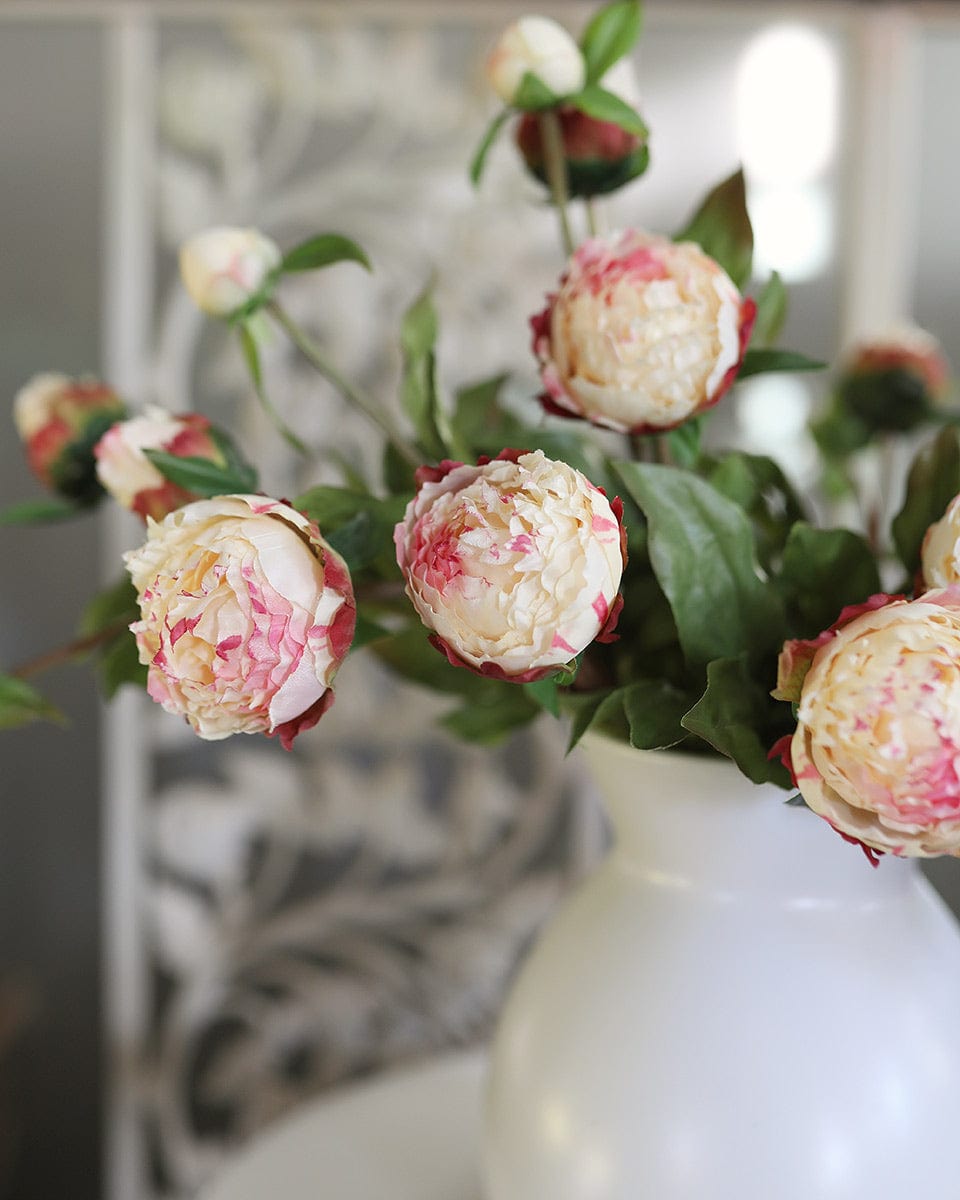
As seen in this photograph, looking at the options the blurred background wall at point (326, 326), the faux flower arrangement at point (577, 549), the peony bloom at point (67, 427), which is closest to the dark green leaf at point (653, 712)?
the faux flower arrangement at point (577, 549)

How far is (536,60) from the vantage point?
38 cm

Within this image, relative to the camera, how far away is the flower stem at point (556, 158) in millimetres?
400

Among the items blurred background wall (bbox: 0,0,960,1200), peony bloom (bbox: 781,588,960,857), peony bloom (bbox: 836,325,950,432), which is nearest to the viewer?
peony bloom (bbox: 781,588,960,857)

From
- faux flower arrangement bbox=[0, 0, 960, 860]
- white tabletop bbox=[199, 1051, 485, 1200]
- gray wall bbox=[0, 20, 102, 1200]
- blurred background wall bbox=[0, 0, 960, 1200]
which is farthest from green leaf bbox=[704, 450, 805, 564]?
gray wall bbox=[0, 20, 102, 1200]

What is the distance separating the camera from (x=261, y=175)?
891mm

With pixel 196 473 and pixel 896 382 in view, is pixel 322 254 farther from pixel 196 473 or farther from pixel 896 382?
pixel 896 382

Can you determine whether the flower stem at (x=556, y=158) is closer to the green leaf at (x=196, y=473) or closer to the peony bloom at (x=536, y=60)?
the peony bloom at (x=536, y=60)

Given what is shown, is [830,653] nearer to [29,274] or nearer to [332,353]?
[332,353]

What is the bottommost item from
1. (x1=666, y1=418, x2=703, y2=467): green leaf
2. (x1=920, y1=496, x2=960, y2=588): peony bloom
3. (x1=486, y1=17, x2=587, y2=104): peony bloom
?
(x1=920, y1=496, x2=960, y2=588): peony bloom

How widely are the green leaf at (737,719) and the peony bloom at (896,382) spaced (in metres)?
0.28

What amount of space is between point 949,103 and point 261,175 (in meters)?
0.53

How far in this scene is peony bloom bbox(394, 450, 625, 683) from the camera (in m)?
0.26

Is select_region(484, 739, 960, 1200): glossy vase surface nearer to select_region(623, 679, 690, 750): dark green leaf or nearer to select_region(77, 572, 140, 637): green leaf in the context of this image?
select_region(623, 679, 690, 750): dark green leaf

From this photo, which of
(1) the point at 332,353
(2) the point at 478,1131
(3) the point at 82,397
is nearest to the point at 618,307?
(3) the point at 82,397
